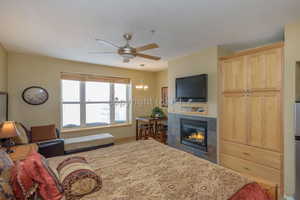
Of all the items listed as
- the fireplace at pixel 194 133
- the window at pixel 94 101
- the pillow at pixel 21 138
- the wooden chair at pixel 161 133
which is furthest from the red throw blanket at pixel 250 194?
the window at pixel 94 101

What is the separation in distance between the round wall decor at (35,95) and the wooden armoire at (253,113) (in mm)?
4370

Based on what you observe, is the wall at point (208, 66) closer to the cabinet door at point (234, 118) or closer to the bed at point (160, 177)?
the cabinet door at point (234, 118)

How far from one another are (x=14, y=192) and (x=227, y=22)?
3.01 metres

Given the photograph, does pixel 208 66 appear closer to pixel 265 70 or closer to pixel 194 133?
pixel 265 70

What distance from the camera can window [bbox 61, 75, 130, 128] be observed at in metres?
4.58

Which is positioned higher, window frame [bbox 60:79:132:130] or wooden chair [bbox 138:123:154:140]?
window frame [bbox 60:79:132:130]

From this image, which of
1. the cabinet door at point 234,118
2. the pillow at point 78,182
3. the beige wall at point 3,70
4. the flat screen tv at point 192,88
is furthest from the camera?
the flat screen tv at point 192,88

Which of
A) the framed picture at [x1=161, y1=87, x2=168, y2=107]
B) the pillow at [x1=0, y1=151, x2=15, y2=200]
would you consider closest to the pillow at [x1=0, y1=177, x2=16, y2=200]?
the pillow at [x1=0, y1=151, x2=15, y2=200]

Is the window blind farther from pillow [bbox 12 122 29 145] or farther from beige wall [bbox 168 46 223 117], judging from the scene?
beige wall [bbox 168 46 223 117]

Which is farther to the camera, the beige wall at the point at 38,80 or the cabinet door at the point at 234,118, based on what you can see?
the beige wall at the point at 38,80

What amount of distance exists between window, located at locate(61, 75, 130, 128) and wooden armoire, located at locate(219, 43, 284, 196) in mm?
3431

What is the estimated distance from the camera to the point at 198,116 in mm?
3627

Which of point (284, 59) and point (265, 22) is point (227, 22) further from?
point (284, 59)

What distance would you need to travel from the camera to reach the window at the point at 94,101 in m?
4.58
